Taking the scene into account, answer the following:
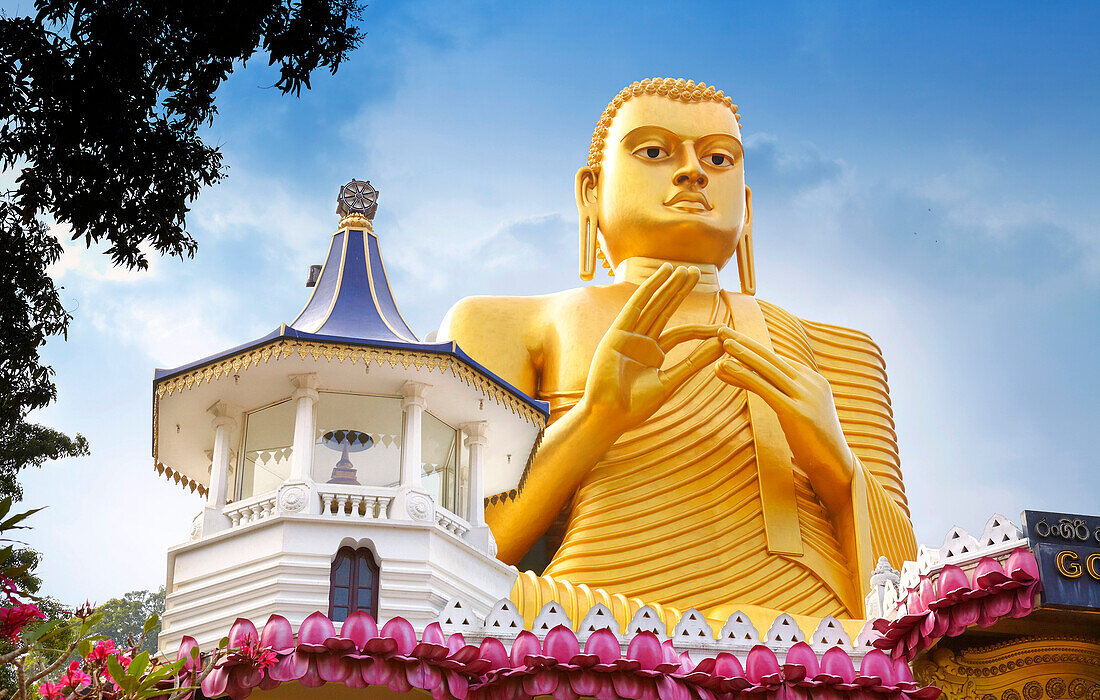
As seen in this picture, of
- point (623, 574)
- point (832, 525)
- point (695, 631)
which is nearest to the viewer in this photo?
point (695, 631)

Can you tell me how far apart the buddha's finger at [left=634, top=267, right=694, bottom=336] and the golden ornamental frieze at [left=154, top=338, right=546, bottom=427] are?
1.87 metres

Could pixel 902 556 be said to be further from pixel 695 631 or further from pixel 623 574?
pixel 695 631

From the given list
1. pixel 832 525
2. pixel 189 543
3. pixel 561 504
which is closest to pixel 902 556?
pixel 832 525

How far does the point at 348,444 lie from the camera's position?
1023 cm

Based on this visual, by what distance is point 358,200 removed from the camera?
1155cm

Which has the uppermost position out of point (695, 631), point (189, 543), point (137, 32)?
point (137, 32)

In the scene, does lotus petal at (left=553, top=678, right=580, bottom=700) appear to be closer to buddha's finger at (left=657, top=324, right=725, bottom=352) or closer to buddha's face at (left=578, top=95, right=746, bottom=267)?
buddha's finger at (left=657, top=324, right=725, bottom=352)

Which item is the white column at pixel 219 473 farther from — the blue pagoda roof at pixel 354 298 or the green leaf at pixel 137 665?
the green leaf at pixel 137 665

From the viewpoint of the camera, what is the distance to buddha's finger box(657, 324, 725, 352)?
11.9 m

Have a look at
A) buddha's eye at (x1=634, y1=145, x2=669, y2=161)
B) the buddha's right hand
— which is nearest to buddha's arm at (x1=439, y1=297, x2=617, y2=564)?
the buddha's right hand

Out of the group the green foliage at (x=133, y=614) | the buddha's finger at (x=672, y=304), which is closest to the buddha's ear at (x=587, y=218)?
the buddha's finger at (x=672, y=304)

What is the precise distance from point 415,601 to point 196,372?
2347 mm

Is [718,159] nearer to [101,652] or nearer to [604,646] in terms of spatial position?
[604,646]

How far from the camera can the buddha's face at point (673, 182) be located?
1408 centimetres
